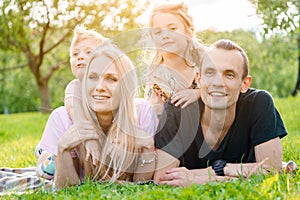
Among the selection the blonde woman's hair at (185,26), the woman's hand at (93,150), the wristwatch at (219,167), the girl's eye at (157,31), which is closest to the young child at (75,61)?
the woman's hand at (93,150)

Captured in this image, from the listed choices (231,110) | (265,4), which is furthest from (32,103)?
(231,110)

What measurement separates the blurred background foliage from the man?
0.77 meters

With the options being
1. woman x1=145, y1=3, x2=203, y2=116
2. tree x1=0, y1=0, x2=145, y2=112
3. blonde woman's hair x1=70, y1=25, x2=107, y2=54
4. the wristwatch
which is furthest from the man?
tree x1=0, y1=0, x2=145, y2=112

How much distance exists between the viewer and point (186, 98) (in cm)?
430

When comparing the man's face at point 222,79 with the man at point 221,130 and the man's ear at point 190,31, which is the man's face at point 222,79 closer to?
the man at point 221,130

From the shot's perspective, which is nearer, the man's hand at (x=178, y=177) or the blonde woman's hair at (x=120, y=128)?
the man's hand at (x=178, y=177)

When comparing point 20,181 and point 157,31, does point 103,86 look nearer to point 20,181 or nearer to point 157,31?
point 157,31

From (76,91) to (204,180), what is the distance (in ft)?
4.25

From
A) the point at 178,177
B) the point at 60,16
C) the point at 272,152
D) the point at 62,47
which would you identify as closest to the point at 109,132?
the point at 178,177

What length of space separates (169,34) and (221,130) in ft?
4.17

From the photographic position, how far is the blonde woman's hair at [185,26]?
5.19 metres

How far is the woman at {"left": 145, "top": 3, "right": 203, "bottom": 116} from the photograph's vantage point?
5.09 meters

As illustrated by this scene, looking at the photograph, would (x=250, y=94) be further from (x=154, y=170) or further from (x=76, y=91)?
(x=76, y=91)

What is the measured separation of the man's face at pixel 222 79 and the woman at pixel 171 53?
2.98 ft
